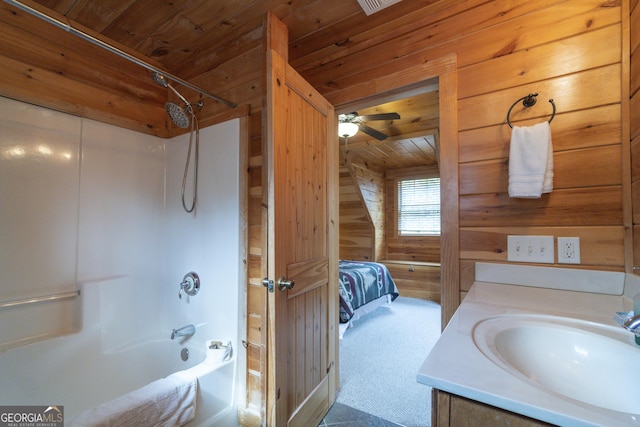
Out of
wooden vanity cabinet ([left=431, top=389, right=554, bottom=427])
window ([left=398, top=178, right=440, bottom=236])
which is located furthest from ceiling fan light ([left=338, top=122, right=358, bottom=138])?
window ([left=398, top=178, right=440, bottom=236])

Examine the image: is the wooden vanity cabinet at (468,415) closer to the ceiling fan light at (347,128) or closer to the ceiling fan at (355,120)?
the ceiling fan at (355,120)

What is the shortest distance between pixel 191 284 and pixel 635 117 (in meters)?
2.48

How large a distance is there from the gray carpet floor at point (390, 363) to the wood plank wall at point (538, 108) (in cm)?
96

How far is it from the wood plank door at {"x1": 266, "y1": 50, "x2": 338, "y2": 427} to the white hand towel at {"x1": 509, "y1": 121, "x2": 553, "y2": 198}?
1.00 metres

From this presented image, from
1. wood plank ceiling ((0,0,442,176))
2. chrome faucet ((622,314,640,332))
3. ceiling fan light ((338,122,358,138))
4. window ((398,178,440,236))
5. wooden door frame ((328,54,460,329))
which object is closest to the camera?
chrome faucet ((622,314,640,332))

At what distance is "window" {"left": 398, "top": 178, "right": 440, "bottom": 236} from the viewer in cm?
499

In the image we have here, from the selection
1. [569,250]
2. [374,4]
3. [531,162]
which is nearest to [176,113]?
[374,4]

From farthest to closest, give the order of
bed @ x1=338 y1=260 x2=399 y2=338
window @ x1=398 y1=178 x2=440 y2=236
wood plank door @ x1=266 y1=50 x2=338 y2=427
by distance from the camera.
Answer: window @ x1=398 y1=178 x2=440 y2=236 → bed @ x1=338 y1=260 x2=399 y2=338 → wood plank door @ x1=266 y1=50 x2=338 y2=427

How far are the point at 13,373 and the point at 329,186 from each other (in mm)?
1980

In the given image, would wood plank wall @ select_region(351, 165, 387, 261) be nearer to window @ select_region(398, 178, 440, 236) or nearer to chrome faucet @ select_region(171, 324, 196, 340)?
window @ select_region(398, 178, 440, 236)

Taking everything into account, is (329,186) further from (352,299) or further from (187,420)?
(352,299)

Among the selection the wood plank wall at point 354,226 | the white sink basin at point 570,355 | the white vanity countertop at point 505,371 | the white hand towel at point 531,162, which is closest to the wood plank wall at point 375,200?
the wood plank wall at point 354,226

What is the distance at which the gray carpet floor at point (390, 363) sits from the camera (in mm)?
1777

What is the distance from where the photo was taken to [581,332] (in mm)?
733
